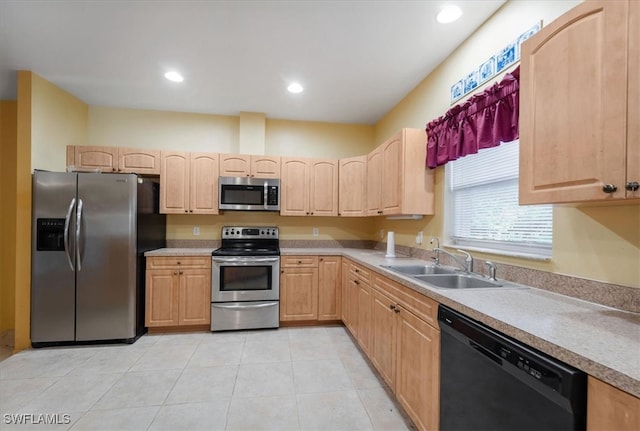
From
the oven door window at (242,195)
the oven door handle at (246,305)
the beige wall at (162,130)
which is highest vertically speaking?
the beige wall at (162,130)

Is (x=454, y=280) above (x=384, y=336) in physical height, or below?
above

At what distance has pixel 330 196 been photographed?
3.83m

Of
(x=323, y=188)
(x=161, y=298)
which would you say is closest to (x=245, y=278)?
(x=161, y=298)

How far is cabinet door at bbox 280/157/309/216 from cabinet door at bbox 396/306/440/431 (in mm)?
2159

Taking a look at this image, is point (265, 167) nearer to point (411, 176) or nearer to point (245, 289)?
point (245, 289)

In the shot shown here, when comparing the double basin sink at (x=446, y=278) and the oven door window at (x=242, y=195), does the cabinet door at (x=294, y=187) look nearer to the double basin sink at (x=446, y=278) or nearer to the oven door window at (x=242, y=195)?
the oven door window at (x=242, y=195)

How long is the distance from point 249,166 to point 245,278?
4.66ft

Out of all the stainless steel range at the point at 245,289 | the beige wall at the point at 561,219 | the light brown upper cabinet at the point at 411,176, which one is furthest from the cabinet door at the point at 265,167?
the beige wall at the point at 561,219

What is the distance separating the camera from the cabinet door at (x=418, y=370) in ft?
4.91

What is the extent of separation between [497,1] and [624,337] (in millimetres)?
2075

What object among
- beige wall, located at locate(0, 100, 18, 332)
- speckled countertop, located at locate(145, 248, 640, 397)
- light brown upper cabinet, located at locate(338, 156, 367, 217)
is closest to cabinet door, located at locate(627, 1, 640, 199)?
speckled countertop, located at locate(145, 248, 640, 397)

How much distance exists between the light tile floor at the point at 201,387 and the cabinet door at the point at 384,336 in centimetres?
19

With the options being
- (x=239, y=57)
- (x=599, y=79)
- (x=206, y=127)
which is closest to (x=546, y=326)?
(x=599, y=79)

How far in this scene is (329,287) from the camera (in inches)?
138
